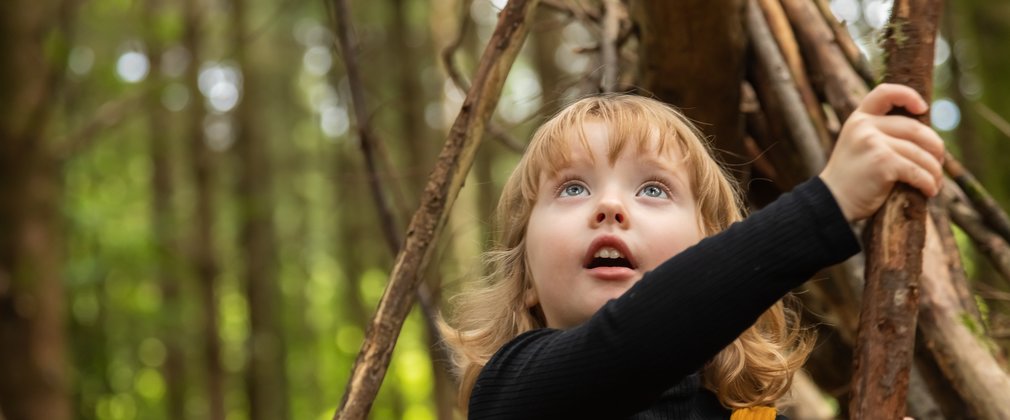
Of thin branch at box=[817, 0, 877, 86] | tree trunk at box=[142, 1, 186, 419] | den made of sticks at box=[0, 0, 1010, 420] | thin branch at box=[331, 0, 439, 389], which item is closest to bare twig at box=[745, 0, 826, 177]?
den made of sticks at box=[0, 0, 1010, 420]

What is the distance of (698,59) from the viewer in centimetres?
213

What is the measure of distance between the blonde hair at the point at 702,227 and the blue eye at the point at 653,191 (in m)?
0.05

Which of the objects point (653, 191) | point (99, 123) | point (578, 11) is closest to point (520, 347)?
point (653, 191)

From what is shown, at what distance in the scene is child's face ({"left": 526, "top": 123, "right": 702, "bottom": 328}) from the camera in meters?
1.38

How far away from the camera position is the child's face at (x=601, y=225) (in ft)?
4.53

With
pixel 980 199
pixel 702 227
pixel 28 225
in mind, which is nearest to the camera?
pixel 702 227

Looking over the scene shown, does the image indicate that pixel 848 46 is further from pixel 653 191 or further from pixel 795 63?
pixel 653 191

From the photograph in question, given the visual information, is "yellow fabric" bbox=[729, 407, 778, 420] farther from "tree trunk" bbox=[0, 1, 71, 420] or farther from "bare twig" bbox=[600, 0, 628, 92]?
"tree trunk" bbox=[0, 1, 71, 420]

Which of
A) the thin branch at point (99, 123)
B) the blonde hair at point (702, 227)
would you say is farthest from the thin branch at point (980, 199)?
the thin branch at point (99, 123)

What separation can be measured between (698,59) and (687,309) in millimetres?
1068

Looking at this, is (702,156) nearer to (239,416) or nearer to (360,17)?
(360,17)

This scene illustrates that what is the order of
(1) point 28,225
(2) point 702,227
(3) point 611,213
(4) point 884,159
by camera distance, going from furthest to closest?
(1) point 28,225, (2) point 702,227, (3) point 611,213, (4) point 884,159

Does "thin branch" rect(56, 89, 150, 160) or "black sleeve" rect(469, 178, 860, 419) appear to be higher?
"black sleeve" rect(469, 178, 860, 419)

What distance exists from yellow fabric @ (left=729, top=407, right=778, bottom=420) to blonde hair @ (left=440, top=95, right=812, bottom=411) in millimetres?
26
